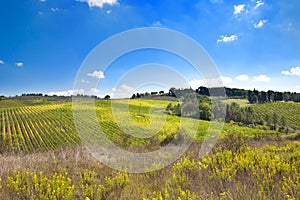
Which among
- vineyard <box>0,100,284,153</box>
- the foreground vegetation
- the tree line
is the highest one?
the tree line

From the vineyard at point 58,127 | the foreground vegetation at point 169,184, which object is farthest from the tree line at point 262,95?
the foreground vegetation at point 169,184

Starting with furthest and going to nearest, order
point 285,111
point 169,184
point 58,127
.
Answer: point 285,111 → point 58,127 → point 169,184

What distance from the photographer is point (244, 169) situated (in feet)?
16.0

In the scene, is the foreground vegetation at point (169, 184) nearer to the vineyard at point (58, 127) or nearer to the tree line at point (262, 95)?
the vineyard at point (58, 127)

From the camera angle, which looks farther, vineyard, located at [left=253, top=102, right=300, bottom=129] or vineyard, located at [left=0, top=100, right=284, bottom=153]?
vineyard, located at [left=253, top=102, right=300, bottom=129]

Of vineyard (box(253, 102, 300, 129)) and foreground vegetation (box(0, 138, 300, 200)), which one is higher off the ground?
foreground vegetation (box(0, 138, 300, 200))

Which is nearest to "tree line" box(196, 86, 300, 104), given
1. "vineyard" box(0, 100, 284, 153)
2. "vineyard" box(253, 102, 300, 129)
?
"vineyard" box(253, 102, 300, 129)

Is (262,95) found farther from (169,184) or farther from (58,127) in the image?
(169,184)

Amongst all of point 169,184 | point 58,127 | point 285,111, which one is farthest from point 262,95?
point 169,184

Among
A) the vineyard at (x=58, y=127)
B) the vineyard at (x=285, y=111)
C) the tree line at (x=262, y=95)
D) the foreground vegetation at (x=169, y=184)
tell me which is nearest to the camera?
the foreground vegetation at (x=169, y=184)

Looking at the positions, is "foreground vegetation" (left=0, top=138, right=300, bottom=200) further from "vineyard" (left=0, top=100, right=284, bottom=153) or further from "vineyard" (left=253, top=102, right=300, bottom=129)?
"vineyard" (left=253, top=102, right=300, bottom=129)

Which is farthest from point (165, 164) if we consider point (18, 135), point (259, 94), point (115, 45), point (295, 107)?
point (259, 94)

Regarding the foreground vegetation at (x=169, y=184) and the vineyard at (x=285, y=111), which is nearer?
the foreground vegetation at (x=169, y=184)

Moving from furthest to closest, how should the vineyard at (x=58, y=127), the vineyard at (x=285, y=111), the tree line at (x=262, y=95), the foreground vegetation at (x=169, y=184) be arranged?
the tree line at (x=262, y=95) < the vineyard at (x=285, y=111) < the vineyard at (x=58, y=127) < the foreground vegetation at (x=169, y=184)
